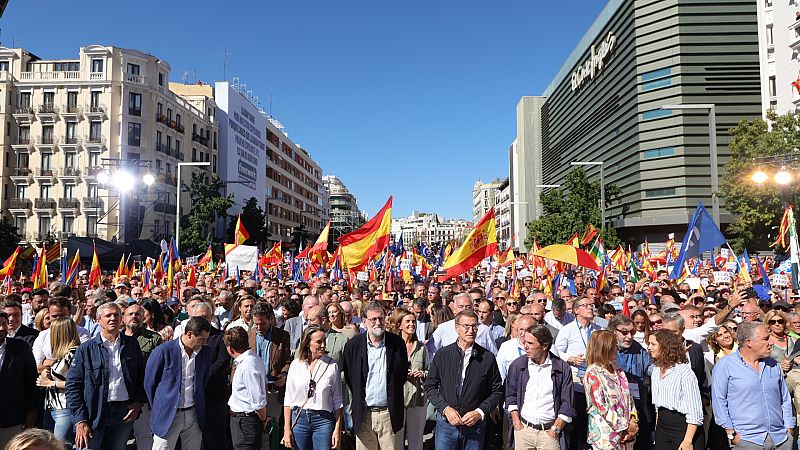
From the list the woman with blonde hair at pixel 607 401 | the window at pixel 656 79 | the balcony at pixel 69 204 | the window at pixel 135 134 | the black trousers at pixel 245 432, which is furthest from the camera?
the window at pixel 135 134

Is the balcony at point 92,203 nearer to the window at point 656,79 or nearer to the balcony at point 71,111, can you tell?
the balcony at point 71,111

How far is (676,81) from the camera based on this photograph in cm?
4641

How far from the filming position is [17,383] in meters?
5.66

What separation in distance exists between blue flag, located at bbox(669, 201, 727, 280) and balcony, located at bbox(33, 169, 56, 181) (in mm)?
50495

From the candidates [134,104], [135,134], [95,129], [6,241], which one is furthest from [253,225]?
[6,241]

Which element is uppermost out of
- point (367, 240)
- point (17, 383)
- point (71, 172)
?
point (71, 172)

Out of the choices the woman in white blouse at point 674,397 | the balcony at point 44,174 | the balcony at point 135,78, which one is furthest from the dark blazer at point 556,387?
the balcony at point 44,174

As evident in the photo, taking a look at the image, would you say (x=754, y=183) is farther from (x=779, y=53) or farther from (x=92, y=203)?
(x=92, y=203)

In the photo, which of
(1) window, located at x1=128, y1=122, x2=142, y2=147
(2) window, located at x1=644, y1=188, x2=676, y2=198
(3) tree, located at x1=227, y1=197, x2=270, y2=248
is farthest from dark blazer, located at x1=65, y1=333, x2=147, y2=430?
(3) tree, located at x1=227, y1=197, x2=270, y2=248

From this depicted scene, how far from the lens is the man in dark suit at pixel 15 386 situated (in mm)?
5605

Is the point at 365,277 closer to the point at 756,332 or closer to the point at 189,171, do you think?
the point at 756,332

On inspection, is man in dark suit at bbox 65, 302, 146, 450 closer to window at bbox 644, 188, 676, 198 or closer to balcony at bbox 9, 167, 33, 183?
window at bbox 644, 188, 676, 198

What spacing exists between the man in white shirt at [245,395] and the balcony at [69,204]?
50828 millimetres

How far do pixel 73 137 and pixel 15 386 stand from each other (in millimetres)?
51769
